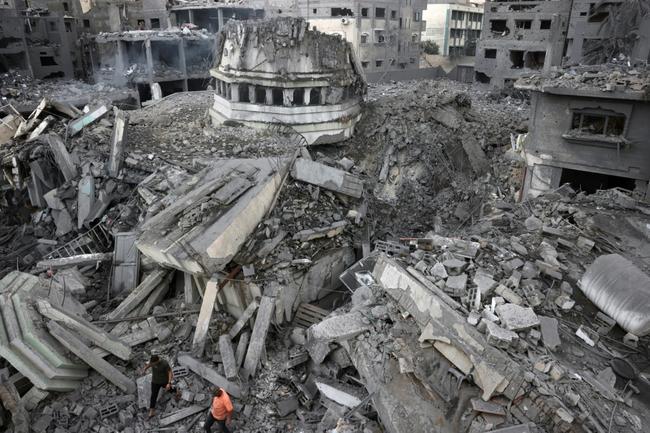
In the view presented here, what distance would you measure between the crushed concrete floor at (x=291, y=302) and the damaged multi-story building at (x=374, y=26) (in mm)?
21899

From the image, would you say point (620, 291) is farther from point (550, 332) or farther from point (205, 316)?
point (205, 316)

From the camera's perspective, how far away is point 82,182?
12719mm

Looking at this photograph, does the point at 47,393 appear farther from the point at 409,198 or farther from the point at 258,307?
the point at 409,198

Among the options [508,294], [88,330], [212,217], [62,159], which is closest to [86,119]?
[62,159]

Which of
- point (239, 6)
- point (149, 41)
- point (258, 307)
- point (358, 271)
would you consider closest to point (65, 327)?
point (258, 307)

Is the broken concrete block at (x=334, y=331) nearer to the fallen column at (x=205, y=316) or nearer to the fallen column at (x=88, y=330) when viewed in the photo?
the fallen column at (x=205, y=316)

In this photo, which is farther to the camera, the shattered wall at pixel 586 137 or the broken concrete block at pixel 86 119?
the broken concrete block at pixel 86 119

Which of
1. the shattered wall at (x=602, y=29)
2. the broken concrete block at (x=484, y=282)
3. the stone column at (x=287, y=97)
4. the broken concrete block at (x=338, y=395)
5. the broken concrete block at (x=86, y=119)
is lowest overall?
the broken concrete block at (x=338, y=395)

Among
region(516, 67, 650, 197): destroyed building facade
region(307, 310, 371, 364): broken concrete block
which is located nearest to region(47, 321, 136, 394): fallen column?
region(307, 310, 371, 364): broken concrete block

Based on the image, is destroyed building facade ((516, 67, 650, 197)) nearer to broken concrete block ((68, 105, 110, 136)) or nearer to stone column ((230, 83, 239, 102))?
stone column ((230, 83, 239, 102))

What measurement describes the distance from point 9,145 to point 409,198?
43.7 feet

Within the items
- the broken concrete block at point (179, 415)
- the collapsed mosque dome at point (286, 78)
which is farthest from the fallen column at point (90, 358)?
the collapsed mosque dome at point (286, 78)

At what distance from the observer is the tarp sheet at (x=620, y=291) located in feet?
20.0

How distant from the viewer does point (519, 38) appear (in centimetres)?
2802
